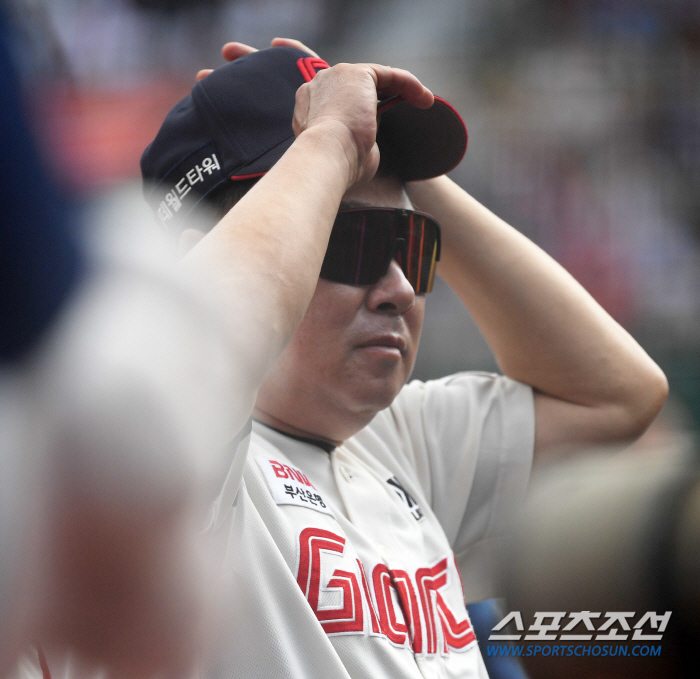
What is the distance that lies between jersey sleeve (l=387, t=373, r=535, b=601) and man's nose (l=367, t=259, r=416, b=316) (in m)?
0.38

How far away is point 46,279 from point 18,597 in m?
0.22

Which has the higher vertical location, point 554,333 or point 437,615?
point 554,333

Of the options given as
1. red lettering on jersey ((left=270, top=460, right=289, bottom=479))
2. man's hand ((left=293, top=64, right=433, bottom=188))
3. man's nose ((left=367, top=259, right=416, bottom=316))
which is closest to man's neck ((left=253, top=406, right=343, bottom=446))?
red lettering on jersey ((left=270, top=460, right=289, bottom=479))

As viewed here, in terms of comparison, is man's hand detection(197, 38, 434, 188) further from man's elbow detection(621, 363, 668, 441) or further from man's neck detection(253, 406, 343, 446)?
man's elbow detection(621, 363, 668, 441)

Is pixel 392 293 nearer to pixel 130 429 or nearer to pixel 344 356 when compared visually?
pixel 344 356

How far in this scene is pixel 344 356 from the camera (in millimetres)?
1056

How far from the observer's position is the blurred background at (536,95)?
427cm

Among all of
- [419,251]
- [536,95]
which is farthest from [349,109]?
[536,95]

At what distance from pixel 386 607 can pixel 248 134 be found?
2.36 feet

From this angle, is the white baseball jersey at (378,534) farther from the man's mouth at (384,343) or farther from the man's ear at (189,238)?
the man's ear at (189,238)

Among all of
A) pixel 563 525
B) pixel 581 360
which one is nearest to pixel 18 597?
pixel 581 360

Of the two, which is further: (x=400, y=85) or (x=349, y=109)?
(x=400, y=85)

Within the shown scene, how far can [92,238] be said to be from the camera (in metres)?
0.42

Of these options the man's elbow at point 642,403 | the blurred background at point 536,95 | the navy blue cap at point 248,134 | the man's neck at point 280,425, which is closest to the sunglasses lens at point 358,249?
the navy blue cap at point 248,134
